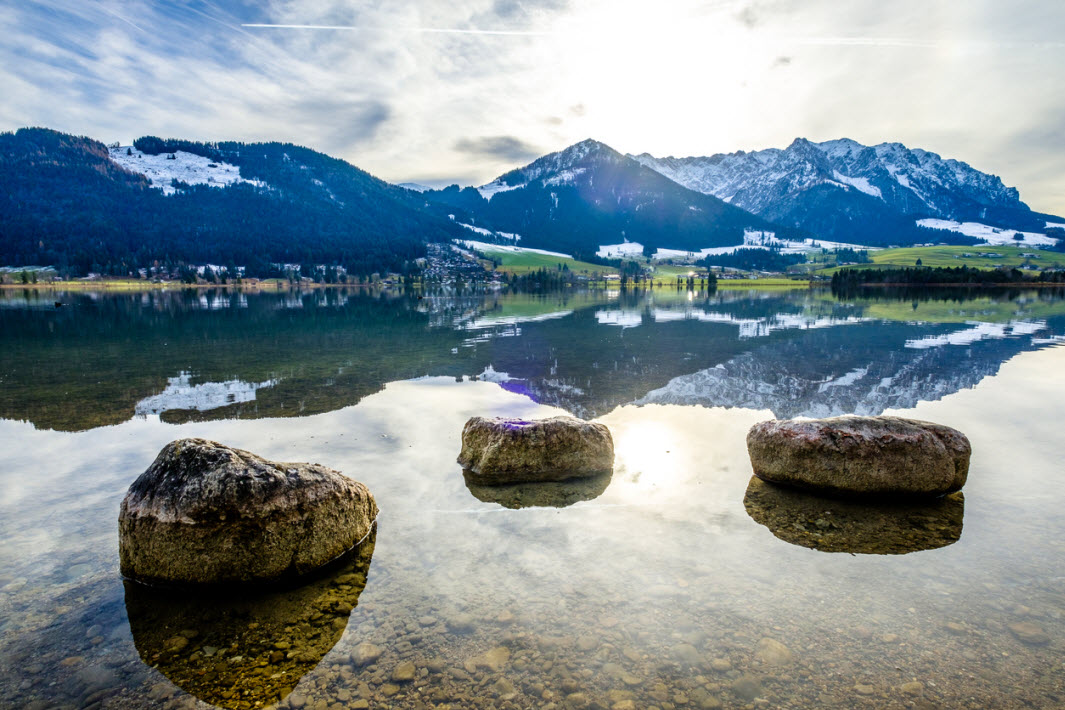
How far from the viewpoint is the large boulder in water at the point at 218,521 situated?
9070mm

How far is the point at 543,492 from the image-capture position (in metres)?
13.5

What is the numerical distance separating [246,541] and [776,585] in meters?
8.81

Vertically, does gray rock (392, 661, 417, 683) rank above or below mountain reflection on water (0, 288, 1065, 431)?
below

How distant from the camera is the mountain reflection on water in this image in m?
22.8

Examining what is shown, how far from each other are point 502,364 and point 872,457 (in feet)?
74.4

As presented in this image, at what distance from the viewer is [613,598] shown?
881 cm

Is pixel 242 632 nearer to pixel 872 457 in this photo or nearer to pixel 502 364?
pixel 872 457

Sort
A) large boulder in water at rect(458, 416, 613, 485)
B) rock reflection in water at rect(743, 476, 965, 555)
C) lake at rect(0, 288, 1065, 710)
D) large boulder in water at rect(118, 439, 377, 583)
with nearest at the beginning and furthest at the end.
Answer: lake at rect(0, 288, 1065, 710) < large boulder in water at rect(118, 439, 377, 583) < rock reflection in water at rect(743, 476, 965, 555) < large boulder in water at rect(458, 416, 613, 485)

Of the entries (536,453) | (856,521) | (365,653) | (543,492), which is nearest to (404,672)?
(365,653)

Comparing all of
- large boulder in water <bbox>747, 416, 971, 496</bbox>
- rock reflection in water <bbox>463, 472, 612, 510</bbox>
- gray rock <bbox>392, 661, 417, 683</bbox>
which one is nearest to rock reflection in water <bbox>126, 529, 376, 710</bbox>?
gray rock <bbox>392, 661, 417, 683</bbox>

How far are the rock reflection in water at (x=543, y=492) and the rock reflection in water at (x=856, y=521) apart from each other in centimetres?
359

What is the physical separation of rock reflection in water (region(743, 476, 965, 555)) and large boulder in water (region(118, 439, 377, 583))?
29.7 ft

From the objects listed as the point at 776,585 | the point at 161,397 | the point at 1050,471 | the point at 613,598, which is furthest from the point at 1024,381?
the point at 161,397

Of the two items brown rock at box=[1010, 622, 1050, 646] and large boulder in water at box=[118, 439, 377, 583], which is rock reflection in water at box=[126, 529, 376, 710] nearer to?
large boulder in water at box=[118, 439, 377, 583]
